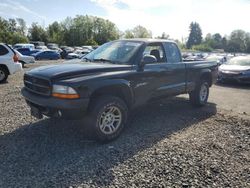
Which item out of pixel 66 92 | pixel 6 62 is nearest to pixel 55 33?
pixel 6 62

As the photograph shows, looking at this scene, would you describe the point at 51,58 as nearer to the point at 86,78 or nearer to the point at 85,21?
the point at 86,78

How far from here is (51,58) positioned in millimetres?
32250

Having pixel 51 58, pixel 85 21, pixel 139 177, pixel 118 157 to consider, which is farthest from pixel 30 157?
pixel 85 21

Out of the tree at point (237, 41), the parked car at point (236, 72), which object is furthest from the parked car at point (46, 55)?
the tree at point (237, 41)

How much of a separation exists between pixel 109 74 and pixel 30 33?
275 ft

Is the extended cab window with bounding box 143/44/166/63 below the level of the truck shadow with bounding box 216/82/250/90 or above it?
above

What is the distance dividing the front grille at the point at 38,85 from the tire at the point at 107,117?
2.58ft

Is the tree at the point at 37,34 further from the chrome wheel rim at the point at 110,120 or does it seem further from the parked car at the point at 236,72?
the chrome wheel rim at the point at 110,120

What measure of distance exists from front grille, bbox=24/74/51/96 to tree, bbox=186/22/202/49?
115968mm

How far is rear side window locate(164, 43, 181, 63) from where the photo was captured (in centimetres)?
651

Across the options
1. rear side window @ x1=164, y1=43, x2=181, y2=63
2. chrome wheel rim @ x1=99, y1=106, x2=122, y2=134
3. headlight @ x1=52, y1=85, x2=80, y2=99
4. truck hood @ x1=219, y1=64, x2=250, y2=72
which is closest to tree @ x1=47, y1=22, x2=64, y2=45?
truck hood @ x1=219, y1=64, x2=250, y2=72

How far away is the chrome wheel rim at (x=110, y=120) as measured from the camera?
4867 millimetres

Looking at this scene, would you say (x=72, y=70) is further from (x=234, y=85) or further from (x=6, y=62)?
(x=234, y=85)

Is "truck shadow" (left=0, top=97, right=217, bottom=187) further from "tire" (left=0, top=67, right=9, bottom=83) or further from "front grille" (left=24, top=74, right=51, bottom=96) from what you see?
"tire" (left=0, top=67, right=9, bottom=83)
